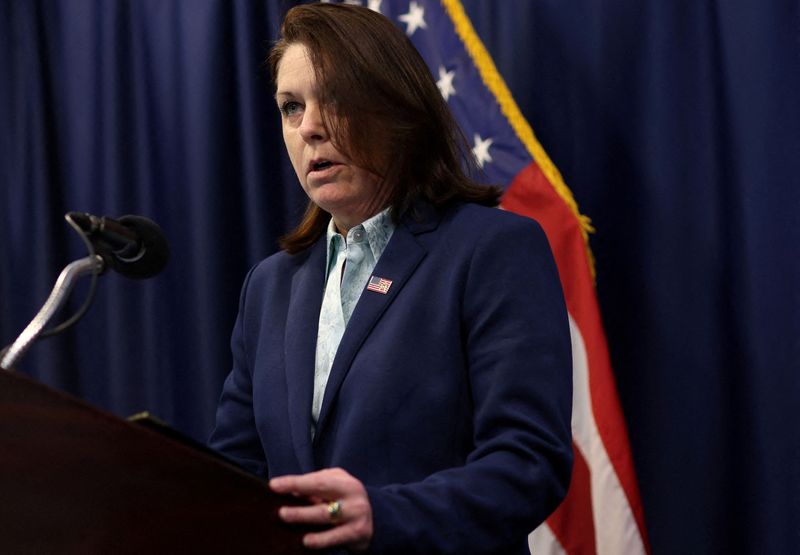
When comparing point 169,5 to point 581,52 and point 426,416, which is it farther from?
point 426,416

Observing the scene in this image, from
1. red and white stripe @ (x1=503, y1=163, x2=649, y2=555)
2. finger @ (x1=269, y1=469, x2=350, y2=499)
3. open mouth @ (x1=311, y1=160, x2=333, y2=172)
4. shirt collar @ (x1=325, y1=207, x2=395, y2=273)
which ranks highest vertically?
open mouth @ (x1=311, y1=160, x2=333, y2=172)

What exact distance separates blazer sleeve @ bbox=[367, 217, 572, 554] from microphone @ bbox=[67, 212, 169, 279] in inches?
15.5

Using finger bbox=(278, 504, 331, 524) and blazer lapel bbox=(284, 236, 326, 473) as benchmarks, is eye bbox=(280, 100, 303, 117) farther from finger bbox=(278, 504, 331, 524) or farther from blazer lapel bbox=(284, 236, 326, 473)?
finger bbox=(278, 504, 331, 524)

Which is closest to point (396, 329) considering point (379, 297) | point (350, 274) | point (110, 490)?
point (379, 297)

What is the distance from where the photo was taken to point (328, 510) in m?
0.92

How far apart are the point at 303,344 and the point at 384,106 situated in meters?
0.36

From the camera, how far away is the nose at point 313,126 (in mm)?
1394

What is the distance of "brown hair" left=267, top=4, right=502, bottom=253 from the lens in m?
1.40

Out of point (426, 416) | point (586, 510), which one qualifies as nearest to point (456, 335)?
point (426, 416)

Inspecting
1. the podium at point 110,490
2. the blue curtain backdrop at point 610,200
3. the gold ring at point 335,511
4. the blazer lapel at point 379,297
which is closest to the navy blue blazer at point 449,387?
the blazer lapel at point 379,297

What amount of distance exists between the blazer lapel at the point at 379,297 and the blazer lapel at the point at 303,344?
25mm

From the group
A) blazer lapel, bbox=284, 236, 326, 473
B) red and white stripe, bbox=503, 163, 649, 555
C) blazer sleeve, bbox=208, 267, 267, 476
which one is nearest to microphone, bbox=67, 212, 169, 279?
blazer lapel, bbox=284, 236, 326, 473

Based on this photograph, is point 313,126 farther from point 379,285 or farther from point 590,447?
point 590,447

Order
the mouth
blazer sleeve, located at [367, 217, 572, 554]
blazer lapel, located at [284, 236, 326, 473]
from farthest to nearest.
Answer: the mouth → blazer lapel, located at [284, 236, 326, 473] → blazer sleeve, located at [367, 217, 572, 554]
